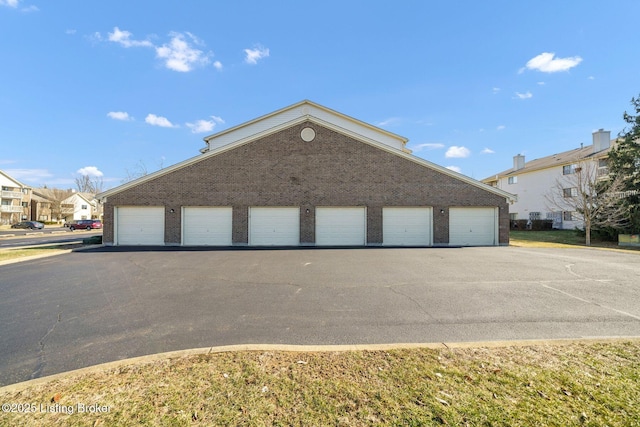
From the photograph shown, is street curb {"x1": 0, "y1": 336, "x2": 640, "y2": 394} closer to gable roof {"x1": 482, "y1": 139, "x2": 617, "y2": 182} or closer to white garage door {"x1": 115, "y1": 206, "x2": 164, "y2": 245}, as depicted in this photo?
white garage door {"x1": 115, "y1": 206, "x2": 164, "y2": 245}

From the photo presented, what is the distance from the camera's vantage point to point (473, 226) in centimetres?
1672

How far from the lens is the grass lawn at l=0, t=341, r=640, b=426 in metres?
2.43

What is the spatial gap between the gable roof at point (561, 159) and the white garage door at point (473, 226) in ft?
60.2

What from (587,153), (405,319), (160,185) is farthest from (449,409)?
(587,153)

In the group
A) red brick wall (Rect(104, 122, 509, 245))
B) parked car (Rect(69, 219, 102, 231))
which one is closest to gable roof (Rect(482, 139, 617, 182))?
red brick wall (Rect(104, 122, 509, 245))

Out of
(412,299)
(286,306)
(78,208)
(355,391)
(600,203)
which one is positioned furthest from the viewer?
(78,208)

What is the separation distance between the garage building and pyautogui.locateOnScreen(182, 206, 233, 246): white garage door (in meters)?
0.06

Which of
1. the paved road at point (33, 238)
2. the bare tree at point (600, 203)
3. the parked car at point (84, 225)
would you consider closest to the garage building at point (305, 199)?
the paved road at point (33, 238)

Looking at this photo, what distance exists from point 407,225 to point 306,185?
646 cm

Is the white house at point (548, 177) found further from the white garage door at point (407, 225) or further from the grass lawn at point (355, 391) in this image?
the grass lawn at point (355, 391)

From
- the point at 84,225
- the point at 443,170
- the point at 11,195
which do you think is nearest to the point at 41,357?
the point at 443,170

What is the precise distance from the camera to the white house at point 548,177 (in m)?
28.1

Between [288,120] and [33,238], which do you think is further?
[33,238]

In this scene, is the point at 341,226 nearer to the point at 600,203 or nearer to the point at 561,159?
the point at 600,203
